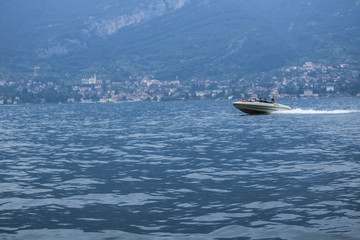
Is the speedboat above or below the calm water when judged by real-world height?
above

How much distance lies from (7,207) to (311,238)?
7.95m

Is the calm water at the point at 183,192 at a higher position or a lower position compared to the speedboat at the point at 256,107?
lower

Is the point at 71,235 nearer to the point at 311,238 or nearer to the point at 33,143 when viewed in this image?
the point at 311,238

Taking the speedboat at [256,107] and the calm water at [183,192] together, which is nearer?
the calm water at [183,192]

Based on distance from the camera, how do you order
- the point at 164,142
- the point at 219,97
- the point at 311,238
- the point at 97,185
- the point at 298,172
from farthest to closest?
the point at 219,97
the point at 164,142
the point at 298,172
the point at 97,185
the point at 311,238

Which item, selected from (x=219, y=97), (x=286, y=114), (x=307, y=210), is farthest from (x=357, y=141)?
(x=219, y=97)

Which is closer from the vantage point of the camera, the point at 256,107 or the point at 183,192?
the point at 183,192

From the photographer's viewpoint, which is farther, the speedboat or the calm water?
the speedboat

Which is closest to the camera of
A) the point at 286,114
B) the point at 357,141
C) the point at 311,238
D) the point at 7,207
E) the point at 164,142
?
the point at 311,238

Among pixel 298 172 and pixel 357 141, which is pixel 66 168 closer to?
pixel 298 172

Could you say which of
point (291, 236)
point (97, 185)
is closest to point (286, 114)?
point (97, 185)

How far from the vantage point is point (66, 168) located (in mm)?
18688

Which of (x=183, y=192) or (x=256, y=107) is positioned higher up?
(x=256, y=107)

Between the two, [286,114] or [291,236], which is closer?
[291,236]
